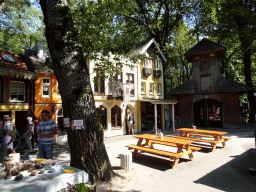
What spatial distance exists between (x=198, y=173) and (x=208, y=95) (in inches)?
623

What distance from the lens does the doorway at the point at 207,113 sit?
20.7 metres

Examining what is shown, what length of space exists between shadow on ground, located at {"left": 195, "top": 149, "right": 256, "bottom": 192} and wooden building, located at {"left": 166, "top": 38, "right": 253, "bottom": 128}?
12.5 metres

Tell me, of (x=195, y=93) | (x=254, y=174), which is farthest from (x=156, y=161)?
(x=195, y=93)

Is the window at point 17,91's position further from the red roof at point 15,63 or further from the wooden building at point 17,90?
the red roof at point 15,63

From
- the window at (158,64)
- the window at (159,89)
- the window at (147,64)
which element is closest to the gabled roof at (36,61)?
the window at (147,64)

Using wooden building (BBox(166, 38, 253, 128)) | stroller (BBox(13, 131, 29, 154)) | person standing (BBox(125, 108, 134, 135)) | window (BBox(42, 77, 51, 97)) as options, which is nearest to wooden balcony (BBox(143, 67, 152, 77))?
wooden building (BBox(166, 38, 253, 128))

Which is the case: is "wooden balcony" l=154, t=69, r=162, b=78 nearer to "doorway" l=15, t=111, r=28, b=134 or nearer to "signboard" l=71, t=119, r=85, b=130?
"doorway" l=15, t=111, r=28, b=134

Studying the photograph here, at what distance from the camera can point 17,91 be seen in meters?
12.6

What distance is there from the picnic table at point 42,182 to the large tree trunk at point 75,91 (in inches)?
58.3

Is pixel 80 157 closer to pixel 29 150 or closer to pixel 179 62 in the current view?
pixel 29 150

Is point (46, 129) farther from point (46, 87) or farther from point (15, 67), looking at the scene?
point (46, 87)

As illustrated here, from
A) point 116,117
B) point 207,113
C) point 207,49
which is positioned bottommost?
point 116,117

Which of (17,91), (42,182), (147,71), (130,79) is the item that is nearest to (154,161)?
(42,182)

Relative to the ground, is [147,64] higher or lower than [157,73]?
higher
